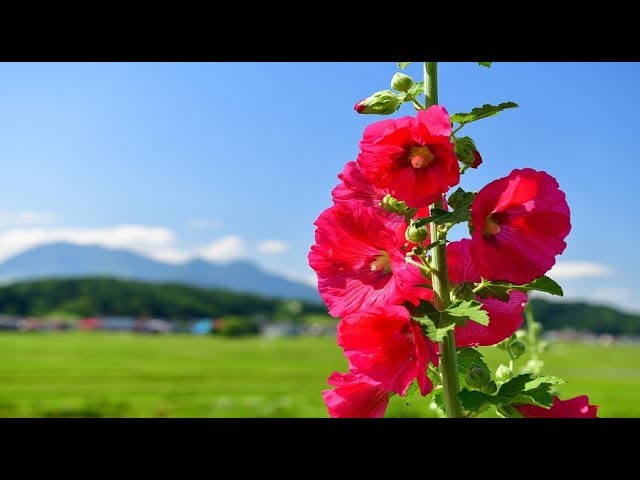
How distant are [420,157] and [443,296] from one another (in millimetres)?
182

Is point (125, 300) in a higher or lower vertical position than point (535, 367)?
higher

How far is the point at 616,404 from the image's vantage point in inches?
1314

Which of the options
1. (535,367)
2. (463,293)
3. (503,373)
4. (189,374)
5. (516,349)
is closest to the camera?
(463,293)

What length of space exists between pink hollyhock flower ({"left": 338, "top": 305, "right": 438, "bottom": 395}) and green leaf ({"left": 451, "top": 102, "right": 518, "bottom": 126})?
0.28 meters

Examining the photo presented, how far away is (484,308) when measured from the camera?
0.97m

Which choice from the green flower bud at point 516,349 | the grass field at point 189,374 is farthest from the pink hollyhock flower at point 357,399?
the grass field at point 189,374

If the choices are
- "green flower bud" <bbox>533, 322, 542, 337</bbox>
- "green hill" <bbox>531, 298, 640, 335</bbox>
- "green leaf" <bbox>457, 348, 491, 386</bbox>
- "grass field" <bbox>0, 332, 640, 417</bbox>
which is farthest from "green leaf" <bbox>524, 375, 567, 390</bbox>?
"green hill" <bbox>531, 298, 640, 335</bbox>

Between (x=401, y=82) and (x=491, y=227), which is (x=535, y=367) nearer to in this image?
(x=491, y=227)

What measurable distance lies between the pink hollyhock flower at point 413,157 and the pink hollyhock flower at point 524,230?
76mm

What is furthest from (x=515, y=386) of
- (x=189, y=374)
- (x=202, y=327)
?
(x=202, y=327)

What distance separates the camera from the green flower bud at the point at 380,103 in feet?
2.96

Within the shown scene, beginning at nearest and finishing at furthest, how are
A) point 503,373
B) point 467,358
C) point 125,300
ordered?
point 467,358
point 503,373
point 125,300

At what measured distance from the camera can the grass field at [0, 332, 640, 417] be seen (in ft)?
109
